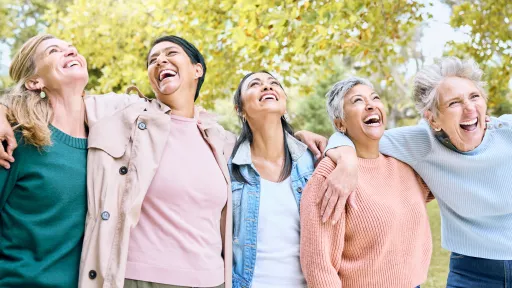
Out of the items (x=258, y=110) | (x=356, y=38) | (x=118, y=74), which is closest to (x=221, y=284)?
(x=258, y=110)

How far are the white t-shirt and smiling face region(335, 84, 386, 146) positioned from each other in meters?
0.52

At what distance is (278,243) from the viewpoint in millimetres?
2801

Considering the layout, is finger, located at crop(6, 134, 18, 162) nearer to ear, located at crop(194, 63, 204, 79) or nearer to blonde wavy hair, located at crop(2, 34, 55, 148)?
blonde wavy hair, located at crop(2, 34, 55, 148)

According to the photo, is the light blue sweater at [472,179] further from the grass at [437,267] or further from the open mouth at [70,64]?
the grass at [437,267]

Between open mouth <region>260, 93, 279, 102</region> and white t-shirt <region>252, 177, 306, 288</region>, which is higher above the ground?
open mouth <region>260, 93, 279, 102</region>

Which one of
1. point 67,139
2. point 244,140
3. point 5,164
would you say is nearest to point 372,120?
point 244,140

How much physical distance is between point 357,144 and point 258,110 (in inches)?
23.7

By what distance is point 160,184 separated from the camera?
265cm

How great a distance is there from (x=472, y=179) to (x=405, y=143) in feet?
1.38

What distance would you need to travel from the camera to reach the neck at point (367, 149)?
9.66ft

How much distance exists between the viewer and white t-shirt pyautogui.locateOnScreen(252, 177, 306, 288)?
2754 millimetres

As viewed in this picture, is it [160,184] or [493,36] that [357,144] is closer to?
[160,184]

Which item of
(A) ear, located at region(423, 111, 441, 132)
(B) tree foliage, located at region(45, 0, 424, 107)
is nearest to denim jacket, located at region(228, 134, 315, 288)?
(A) ear, located at region(423, 111, 441, 132)

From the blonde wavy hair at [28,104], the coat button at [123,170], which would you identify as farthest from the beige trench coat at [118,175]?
the blonde wavy hair at [28,104]
